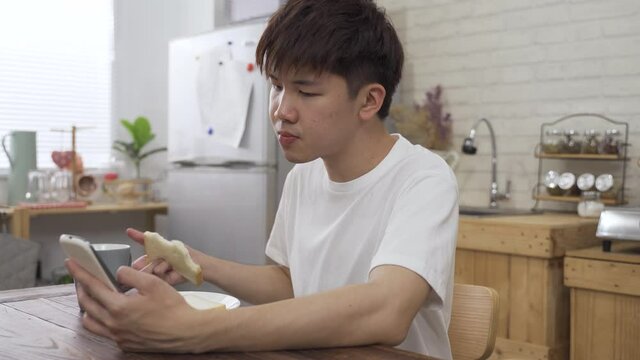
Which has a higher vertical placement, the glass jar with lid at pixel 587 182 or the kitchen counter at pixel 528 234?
the glass jar with lid at pixel 587 182

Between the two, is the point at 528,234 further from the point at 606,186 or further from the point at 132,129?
the point at 132,129

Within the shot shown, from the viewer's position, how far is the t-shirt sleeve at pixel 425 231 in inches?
40.8

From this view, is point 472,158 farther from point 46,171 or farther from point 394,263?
point 394,263

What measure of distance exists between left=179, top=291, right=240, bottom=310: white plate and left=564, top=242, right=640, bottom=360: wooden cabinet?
172 centimetres

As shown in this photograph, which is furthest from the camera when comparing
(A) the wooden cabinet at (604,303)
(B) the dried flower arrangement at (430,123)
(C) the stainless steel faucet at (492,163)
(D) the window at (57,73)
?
(D) the window at (57,73)

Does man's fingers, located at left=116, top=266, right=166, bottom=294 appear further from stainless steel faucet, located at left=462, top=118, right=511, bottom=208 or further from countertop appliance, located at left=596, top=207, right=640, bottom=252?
stainless steel faucet, located at left=462, top=118, right=511, bottom=208

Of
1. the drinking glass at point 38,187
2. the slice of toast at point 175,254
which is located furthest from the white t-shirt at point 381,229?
the drinking glass at point 38,187

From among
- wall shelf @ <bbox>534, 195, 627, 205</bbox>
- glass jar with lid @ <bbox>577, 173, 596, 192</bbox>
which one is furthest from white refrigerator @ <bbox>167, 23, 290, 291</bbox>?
glass jar with lid @ <bbox>577, 173, 596, 192</bbox>

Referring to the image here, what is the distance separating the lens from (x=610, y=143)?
294 cm

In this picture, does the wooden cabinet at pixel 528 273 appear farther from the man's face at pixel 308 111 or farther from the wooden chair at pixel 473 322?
the man's face at pixel 308 111

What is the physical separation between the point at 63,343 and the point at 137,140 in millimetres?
3325

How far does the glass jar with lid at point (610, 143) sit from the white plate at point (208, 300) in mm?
2218

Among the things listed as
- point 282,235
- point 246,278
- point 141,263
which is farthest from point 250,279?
point 141,263

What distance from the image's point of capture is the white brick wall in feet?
9.98
